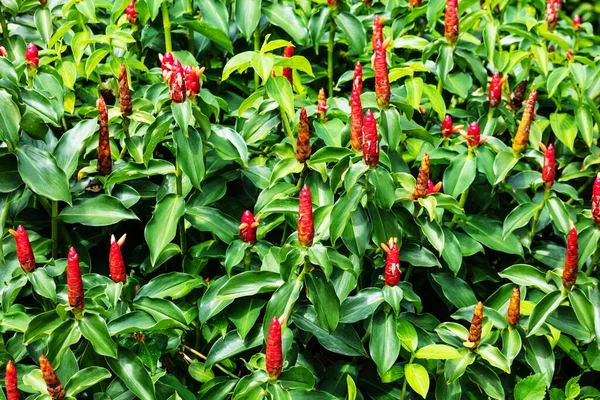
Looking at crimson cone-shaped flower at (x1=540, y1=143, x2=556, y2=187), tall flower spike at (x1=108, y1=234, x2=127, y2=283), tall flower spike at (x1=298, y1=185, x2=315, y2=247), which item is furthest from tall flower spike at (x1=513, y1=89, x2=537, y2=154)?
tall flower spike at (x1=108, y1=234, x2=127, y2=283)

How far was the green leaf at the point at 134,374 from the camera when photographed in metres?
2.64

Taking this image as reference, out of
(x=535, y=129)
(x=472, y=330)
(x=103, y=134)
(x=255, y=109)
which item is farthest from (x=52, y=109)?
(x=535, y=129)

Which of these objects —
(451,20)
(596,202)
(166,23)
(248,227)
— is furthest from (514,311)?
(166,23)

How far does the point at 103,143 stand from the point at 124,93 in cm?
19

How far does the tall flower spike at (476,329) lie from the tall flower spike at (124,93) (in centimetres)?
138

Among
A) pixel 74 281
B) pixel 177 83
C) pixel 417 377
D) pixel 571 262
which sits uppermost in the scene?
pixel 177 83

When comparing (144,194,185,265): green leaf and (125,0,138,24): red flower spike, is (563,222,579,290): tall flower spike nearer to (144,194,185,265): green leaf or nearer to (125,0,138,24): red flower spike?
(144,194,185,265): green leaf

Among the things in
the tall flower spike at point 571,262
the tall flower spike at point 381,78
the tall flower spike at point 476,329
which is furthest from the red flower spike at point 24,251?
the tall flower spike at point 571,262

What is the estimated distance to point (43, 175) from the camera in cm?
278

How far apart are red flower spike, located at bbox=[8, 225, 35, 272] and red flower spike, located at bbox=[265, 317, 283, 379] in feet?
2.67

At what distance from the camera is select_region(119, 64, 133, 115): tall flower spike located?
9.49 ft

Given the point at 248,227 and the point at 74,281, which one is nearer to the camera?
the point at 74,281

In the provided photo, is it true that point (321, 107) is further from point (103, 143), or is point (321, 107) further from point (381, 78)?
point (103, 143)

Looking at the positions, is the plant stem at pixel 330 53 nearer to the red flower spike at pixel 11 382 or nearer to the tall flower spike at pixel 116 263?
the tall flower spike at pixel 116 263
